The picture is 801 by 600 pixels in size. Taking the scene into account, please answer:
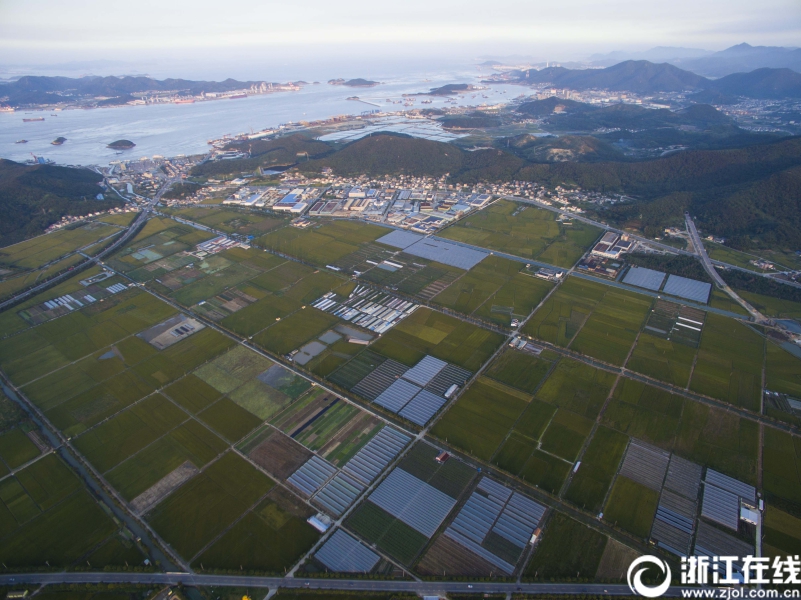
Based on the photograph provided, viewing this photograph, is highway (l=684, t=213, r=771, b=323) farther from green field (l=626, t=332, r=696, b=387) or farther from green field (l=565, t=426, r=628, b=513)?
green field (l=565, t=426, r=628, b=513)

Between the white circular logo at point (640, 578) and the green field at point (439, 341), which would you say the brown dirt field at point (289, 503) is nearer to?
the green field at point (439, 341)

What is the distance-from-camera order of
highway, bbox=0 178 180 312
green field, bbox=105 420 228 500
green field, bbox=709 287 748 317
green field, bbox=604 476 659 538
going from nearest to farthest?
green field, bbox=604 476 659 538 < green field, bbox=105 420 228 500 < green field, bbox=709 287 748 317 < highway, bbox=0 178 180 312

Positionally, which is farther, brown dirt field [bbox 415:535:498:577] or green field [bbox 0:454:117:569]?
green field [bbox 0:454:117:569]

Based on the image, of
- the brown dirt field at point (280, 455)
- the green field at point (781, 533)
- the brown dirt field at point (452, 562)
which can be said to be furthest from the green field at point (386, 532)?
the green field at point (781, 533)

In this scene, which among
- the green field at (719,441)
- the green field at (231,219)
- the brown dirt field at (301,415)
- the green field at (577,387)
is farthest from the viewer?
the green field at (231,219)

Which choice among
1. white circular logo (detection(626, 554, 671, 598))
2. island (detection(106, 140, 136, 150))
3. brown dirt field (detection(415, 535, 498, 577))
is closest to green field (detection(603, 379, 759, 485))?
white circular logo (detection(626, 554, 671, 598))

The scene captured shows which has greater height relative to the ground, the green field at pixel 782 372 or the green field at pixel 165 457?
the green field at pixel 165 457

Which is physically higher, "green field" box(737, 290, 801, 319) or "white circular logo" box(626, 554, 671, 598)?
"green field" box(737, 290, 801, 319)
